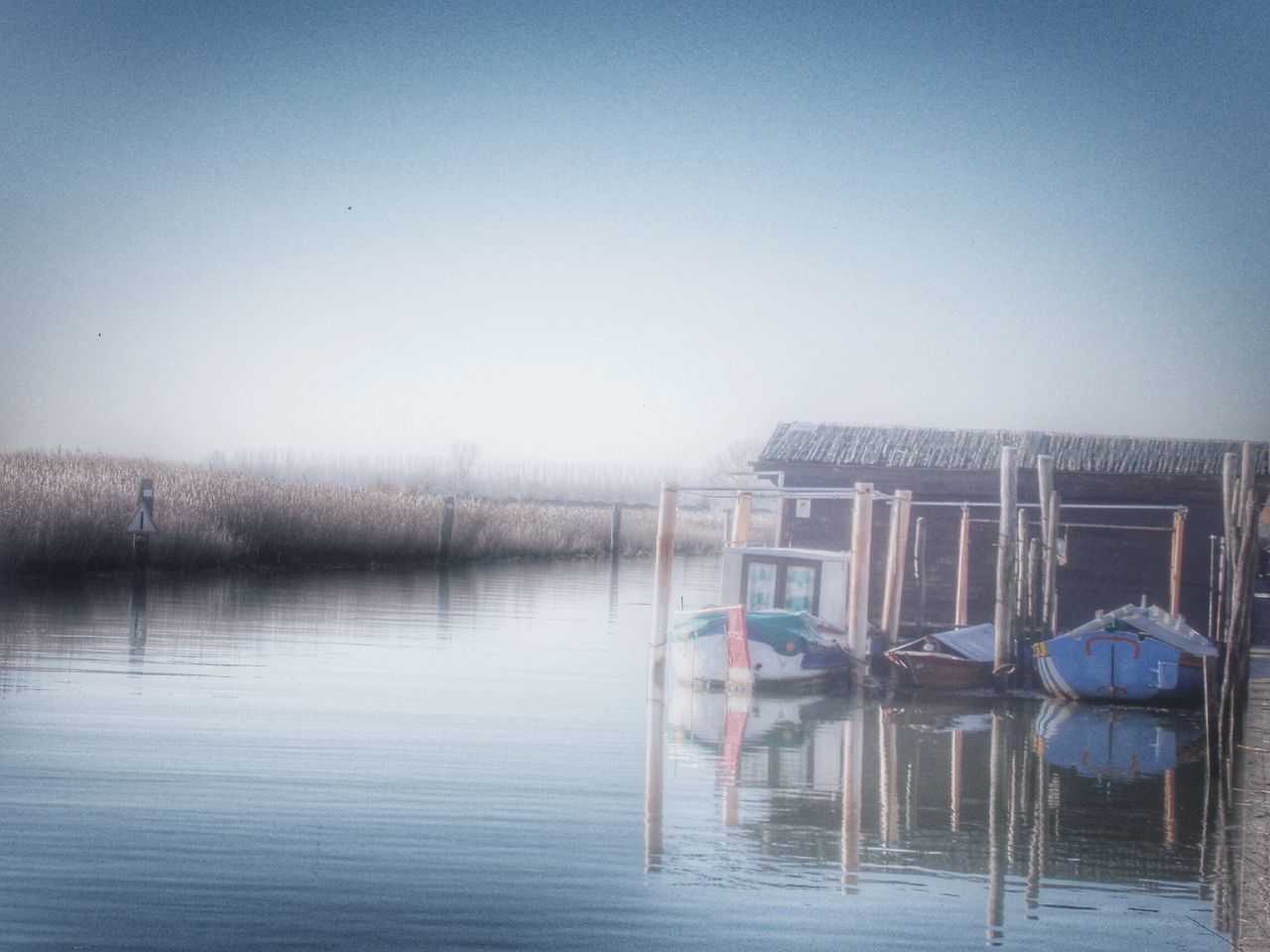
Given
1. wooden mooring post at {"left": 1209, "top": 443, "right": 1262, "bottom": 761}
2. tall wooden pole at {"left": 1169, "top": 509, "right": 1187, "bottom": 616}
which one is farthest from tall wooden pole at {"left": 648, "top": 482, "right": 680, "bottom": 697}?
tall wooden pole at {"left": 1169, "top": 509, "right": 1187, "bottom": 616}

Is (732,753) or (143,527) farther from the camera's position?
(143,527)

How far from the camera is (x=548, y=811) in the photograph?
9.85 m

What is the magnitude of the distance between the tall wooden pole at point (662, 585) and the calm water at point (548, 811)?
50 cm

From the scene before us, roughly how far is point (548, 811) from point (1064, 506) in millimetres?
22963

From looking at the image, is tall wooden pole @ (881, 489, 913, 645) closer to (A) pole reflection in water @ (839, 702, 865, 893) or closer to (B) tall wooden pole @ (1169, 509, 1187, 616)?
(B) tall wooden pole @ (1169, 509, 1187, 616)

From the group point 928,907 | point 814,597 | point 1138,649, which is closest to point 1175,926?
point 928,907

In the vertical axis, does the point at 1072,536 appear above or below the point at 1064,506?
below

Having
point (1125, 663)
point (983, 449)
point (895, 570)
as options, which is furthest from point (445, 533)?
point (1125, 663)

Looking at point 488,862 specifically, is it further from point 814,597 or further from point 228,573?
point 228,573

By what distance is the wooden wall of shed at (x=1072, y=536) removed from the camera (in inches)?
1202

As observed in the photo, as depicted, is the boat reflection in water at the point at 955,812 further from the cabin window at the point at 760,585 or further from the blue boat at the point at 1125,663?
the cabin window at the point at 760,585

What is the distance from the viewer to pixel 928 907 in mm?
7789

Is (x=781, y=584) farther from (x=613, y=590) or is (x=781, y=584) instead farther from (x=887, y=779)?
(x=613, y=590)

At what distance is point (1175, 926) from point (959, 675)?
1245 centimetres
